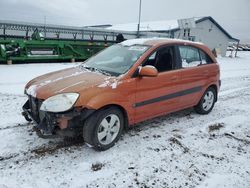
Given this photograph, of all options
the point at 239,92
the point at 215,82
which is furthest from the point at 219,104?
the point at 239,92

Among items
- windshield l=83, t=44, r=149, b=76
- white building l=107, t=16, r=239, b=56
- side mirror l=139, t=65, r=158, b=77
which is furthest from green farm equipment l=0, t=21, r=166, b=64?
white building l=107, t=16, r=239, b=56

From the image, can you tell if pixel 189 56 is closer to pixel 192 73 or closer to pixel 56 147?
pixel 192 73

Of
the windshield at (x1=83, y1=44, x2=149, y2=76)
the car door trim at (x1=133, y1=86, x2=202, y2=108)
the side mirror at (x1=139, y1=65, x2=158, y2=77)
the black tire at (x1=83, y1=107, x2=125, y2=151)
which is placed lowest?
the black tire at (x1=83, y1=107, x2=125, y2=151)

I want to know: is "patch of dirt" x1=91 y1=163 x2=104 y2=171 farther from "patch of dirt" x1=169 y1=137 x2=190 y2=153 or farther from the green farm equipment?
the green farm equipment

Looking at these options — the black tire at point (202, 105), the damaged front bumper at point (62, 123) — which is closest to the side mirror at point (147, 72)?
the damaged front bumper at point (62, 123)

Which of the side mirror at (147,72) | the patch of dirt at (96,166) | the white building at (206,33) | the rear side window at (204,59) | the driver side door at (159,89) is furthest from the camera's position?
the white building at (206,33)

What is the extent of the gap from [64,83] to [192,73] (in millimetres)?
2650

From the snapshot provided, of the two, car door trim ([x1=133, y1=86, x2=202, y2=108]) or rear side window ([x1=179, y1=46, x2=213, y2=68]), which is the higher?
rear side window ([x1=179, y1=46, x2=213, y2=68])

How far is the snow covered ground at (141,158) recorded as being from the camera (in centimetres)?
297

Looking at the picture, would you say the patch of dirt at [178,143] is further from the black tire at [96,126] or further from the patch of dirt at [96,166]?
the patch of dirt at [96,166]

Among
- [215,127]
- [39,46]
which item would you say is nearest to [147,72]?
[215,127]

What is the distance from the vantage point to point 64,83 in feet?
11.8

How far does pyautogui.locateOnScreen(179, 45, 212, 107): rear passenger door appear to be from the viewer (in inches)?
187

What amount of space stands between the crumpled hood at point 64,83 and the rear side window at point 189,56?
1.85m
